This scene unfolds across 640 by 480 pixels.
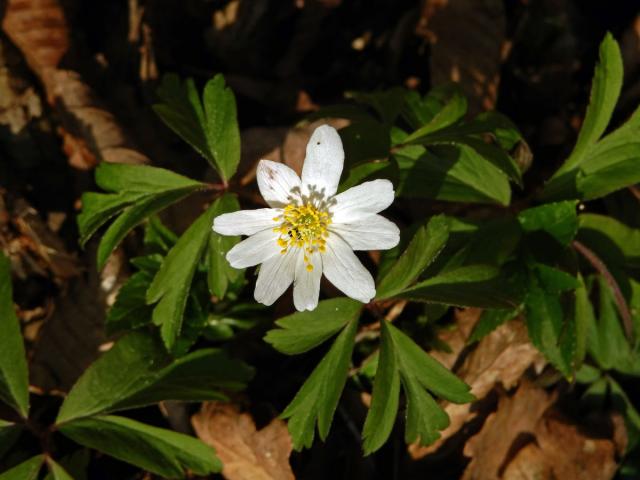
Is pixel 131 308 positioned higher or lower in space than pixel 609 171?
lower

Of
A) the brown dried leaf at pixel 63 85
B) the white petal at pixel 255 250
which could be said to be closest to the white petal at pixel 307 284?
the white petal at pixel 255 250

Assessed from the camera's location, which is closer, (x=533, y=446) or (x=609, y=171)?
(x=609, y=171)

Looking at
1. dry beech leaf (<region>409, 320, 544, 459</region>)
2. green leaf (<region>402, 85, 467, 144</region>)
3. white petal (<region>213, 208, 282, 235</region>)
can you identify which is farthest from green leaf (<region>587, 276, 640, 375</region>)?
white petal (<region>213, 208, 282, 235</region>)

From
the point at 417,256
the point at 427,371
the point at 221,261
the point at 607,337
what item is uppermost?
the point at 417,256

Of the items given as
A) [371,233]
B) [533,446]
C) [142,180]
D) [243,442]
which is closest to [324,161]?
[371,233]

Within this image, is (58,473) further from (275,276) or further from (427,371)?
(427,371)

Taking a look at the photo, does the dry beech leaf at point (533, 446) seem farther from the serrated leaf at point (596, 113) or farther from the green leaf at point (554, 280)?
the serrated leaf at point (596, 113)

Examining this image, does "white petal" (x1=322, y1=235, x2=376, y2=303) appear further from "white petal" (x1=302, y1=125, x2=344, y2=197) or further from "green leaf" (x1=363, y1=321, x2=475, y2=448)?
"green leaf" (x1=363, y1=321, x2=475, y2=448)

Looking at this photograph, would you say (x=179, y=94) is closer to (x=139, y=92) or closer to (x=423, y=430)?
(x=139, y=92)
